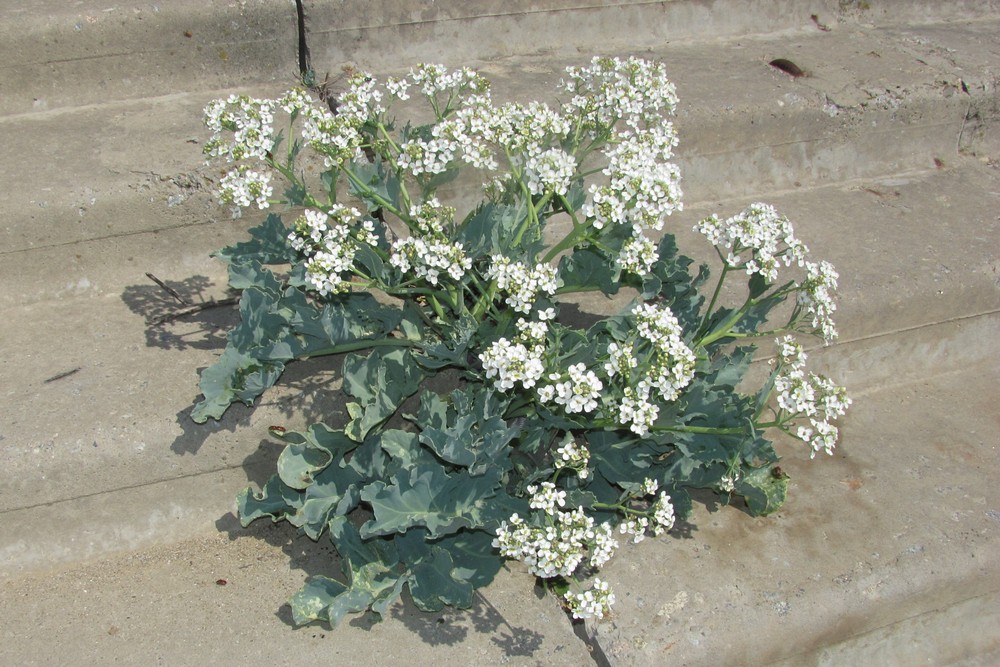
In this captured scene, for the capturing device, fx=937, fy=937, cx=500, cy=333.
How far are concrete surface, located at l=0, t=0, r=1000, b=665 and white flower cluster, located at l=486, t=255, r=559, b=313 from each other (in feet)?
2.46

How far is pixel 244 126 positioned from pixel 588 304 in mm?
1284

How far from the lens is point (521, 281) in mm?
2270

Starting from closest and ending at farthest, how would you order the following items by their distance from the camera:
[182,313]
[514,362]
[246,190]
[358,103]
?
[514,362], [246,190], [358,103], [182,313]

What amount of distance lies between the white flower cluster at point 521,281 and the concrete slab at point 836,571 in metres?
0.82

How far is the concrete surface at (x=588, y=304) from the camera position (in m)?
2.47

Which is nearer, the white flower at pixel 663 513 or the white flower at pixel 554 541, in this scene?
the white flower at pixel 554 541

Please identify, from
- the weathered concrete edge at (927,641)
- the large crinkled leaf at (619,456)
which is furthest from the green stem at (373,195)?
the weathered concrete edge at (927,641)

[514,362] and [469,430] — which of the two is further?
[469,430]

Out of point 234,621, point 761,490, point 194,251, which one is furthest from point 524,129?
point 234,621

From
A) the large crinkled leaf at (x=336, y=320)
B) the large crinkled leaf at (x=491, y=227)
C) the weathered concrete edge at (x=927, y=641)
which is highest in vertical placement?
the large crinkled leaf at (x=491, y=227)

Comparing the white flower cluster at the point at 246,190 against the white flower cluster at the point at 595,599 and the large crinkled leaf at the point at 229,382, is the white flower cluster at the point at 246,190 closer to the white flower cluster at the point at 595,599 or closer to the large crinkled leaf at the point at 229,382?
the large crinkled leaf at the point at 229,382

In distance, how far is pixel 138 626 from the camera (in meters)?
2.38

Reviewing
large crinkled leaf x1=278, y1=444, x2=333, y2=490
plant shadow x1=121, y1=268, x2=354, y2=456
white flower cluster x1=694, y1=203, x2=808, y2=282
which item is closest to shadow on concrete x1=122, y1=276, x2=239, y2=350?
plant shadow x1=121, y1=268, x2=354, y2=456

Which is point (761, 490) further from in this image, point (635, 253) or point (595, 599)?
point (635, 253)
